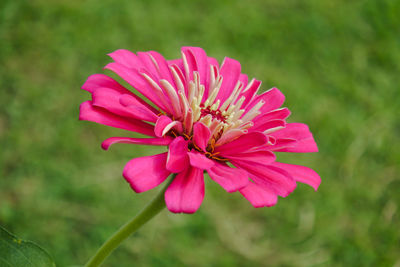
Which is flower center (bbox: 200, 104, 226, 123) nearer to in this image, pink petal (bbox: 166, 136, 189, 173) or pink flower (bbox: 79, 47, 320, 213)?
pink flower (bbox: 79, 47, 320, 213)

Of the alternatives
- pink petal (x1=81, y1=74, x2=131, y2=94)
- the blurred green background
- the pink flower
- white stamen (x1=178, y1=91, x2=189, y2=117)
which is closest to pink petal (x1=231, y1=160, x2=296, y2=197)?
the pink flower

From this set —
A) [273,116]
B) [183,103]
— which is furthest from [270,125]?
[183,103]

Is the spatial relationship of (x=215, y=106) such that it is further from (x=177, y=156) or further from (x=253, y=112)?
(x=177, y=156)

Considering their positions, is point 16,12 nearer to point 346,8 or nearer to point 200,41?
point 200,41

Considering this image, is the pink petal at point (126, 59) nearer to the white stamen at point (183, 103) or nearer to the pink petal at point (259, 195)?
the white stamen at point (183, 103)

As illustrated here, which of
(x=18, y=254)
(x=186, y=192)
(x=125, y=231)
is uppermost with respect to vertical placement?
(x=186, y=192)

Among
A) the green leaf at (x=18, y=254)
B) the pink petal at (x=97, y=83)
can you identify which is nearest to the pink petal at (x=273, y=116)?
the pink petal at (x=97, y=83)
